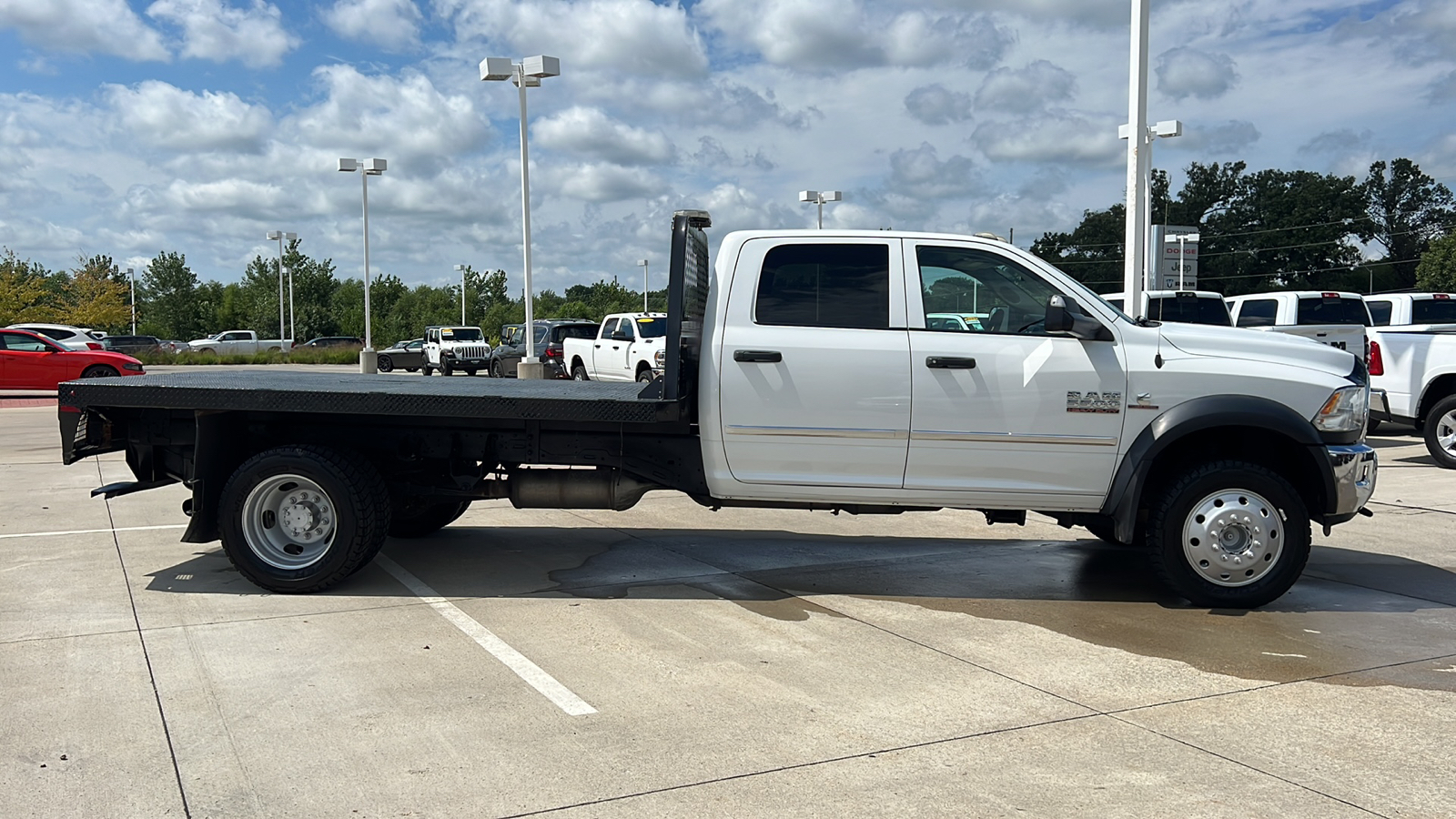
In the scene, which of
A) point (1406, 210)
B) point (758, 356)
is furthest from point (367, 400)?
point (1406, 210)

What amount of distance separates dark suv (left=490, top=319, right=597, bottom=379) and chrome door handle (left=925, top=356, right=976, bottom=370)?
22.4 m

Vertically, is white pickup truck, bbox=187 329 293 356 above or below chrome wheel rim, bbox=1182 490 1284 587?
above

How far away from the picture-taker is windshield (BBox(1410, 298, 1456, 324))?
62.1 feet

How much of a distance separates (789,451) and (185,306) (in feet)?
277

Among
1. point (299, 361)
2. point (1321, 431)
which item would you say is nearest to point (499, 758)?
point (1321, 431)

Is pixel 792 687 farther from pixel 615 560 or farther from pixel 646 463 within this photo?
pixel 615 560

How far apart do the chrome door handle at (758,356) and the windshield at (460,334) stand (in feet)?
115

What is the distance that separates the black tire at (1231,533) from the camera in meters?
6.41

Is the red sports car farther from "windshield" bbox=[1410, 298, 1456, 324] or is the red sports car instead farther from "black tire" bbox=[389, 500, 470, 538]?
"windshield" bbox=[1410, 298, 1456, 324]

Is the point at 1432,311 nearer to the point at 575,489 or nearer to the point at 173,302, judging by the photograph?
the point at 575,489

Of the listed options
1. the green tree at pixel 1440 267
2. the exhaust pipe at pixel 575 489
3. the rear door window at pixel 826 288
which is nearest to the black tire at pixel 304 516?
the exhaust pipe at pixel 575 489

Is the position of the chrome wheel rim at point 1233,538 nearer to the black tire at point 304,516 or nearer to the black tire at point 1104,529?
the black tire at point 1104,529

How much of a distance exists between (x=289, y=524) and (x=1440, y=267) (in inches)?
3300

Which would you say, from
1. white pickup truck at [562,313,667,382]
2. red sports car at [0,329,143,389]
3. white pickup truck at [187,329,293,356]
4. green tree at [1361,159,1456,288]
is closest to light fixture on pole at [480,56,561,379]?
white pickup truck at [562,313,667,382]
